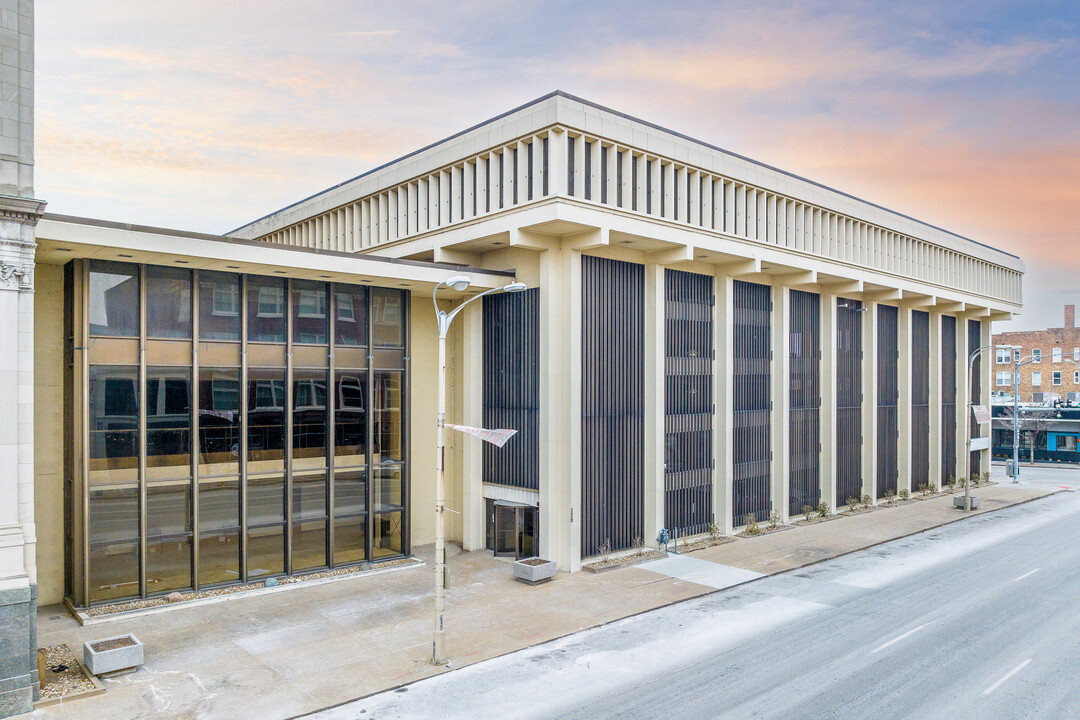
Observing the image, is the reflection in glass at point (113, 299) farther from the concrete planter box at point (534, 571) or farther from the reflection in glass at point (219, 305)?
the concrete planter box at point (534, 571)

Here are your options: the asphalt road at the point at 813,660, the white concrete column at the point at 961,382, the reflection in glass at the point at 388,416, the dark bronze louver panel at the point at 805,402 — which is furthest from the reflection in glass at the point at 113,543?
the white concrete column at the point at 961,382

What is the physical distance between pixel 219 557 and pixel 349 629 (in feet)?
19.0

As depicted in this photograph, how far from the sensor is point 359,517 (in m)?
23.6

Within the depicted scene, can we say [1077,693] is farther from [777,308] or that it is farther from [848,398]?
[848,398]

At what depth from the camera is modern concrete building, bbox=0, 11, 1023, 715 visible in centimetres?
1898

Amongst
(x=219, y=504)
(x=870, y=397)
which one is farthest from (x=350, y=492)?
(x=870, y=397)

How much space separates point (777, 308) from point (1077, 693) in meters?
20.6

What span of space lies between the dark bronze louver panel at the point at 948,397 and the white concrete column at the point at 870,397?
10420 mm

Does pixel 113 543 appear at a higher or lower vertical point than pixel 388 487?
lower

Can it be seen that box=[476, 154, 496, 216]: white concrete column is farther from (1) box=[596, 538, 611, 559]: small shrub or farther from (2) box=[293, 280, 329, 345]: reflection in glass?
(1) box=[596, 538, 611, 559]: small shrub

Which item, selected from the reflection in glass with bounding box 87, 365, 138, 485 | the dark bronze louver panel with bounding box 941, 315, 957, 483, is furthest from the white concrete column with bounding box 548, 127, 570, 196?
the dark bronze louver panel with bounding box 941, 315, 957, 483

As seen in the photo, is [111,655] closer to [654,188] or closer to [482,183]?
[482,183]

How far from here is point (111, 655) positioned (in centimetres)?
1453

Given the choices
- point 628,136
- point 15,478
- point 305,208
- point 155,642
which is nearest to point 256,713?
point 155,642
